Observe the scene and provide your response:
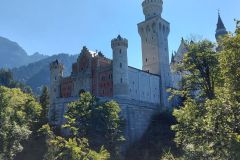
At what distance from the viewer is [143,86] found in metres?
77.3

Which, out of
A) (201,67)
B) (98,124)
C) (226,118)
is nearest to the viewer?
(226,118)

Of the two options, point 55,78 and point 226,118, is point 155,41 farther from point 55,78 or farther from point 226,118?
point 226,118

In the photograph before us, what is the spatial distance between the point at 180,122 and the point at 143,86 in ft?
157

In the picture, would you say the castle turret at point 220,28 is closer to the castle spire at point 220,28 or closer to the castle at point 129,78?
the castle spire at point 220,28

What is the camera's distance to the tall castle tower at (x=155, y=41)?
3355 inches

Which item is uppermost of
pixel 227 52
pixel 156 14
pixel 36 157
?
pixel 156 14

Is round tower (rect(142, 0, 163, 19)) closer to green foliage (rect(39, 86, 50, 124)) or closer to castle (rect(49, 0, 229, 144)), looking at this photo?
castle (rect(49, 0, 229, 144))

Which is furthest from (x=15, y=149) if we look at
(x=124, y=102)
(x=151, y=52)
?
(x=151, y=52)

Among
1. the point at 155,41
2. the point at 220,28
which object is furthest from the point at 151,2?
the point at 220,28

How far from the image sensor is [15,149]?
4534 centimetres

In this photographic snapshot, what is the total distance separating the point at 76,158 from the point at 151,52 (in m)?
65.3

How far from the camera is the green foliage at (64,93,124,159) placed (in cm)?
4956

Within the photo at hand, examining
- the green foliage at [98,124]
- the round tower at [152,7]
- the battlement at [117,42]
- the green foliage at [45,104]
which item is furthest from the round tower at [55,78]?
the green foliage at [98,124]

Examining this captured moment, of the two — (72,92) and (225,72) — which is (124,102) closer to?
(72,92)
